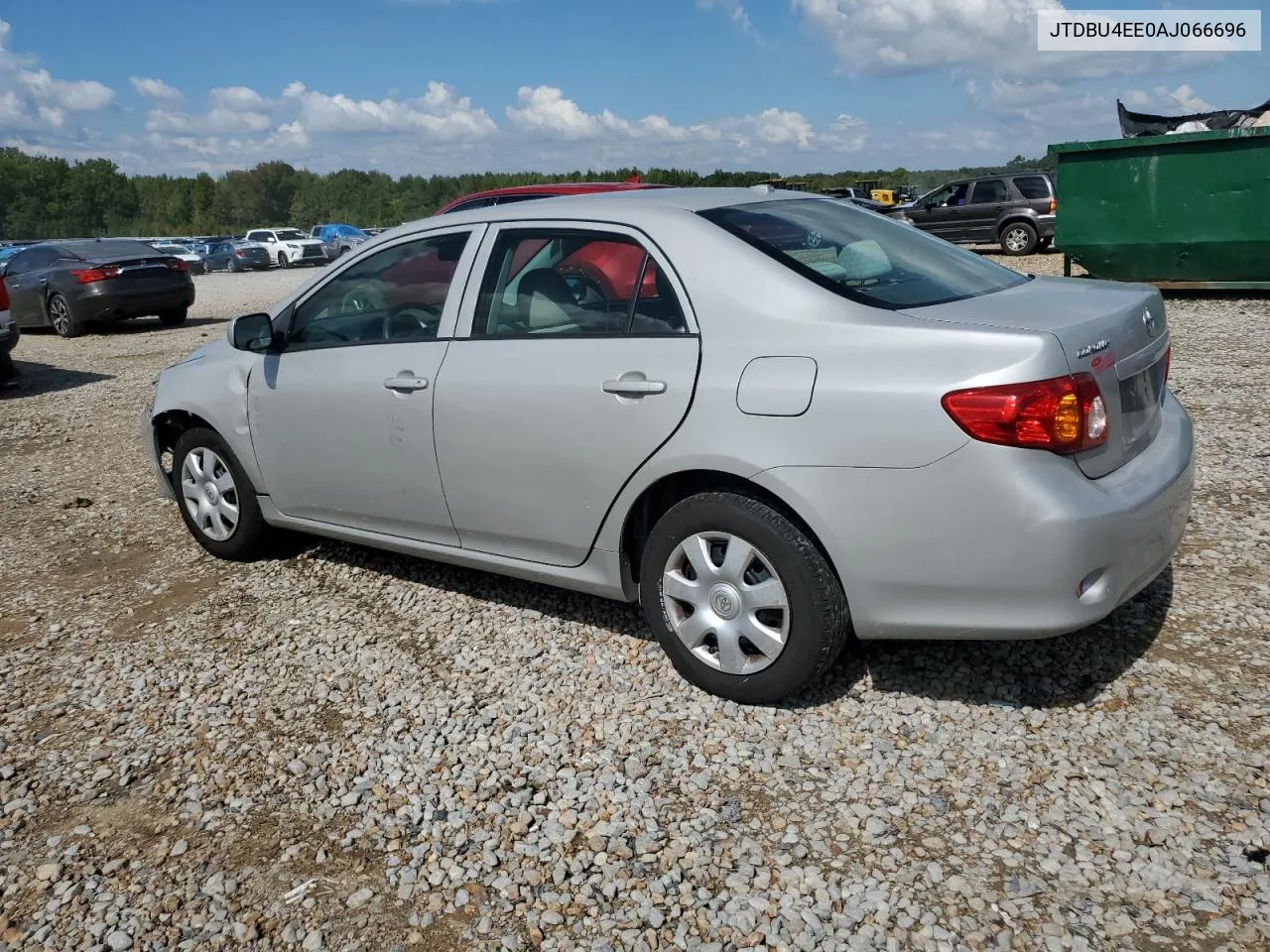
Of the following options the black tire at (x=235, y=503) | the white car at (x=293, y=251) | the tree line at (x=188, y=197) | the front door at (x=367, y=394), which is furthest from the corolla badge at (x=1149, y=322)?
the tree line at (x=188, y=197)

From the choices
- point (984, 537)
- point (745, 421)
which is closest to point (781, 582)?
point (745, 421)

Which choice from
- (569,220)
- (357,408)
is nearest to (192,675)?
(357,408)

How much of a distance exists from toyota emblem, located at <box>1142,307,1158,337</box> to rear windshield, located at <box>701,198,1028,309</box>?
1.56 feet

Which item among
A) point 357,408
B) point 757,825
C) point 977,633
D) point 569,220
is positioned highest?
point 569,220

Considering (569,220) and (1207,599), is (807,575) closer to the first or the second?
(569,220)

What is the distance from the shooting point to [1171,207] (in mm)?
12414

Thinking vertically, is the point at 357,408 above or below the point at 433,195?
below

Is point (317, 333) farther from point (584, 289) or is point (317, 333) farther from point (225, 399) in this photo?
point (584, 289)

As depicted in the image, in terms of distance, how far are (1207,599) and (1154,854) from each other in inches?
72.0

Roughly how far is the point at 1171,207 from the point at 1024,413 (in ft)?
36.6

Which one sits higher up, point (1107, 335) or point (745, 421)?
point (1107, 335)

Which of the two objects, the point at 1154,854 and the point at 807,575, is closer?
the point at 1154,854

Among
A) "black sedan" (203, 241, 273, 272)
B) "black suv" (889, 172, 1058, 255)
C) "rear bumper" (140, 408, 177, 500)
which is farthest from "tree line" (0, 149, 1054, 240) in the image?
"rear bumper" (140, 408, 177, 500)

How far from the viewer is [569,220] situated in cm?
402
